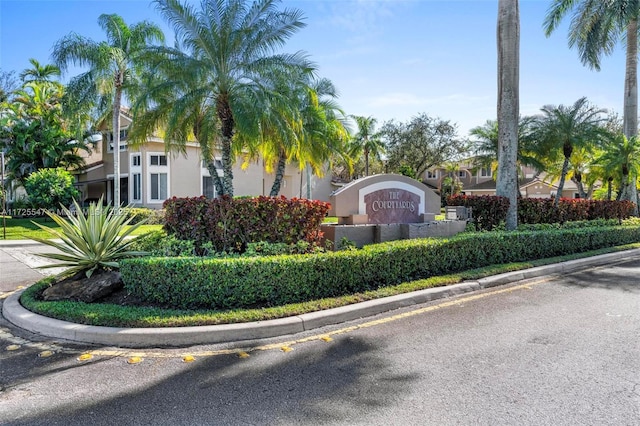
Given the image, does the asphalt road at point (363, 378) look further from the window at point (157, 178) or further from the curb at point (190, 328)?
the window at point (157, 178)

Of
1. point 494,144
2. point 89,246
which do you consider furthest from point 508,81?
point 89,246

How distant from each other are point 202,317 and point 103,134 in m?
29.7

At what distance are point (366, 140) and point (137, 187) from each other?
2610 cm

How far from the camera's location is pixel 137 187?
25.6 metres

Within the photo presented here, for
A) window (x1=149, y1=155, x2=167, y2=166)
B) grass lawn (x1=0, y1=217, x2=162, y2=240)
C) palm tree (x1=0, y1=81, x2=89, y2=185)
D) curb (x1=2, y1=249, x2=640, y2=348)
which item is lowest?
curb (x1=2, y1=249, x2=640, y2=348)

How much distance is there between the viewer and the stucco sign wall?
9.93 metres

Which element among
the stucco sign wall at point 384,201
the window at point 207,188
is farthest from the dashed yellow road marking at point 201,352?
the window at point 207,188

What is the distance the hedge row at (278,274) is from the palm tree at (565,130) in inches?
464

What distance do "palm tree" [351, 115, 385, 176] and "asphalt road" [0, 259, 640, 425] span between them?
39.5 metres

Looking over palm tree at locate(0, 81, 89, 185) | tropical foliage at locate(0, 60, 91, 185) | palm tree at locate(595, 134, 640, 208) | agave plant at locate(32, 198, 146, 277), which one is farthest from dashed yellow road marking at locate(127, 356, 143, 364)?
Result: palm tree at locate(0, 81, 89, 185)

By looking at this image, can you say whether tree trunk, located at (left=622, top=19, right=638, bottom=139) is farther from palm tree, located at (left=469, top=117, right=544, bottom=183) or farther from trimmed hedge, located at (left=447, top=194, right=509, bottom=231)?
trimmed hedge, located at (left=447, top=194, right=509, bottom=231)

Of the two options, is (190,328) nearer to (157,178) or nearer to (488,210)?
(488,210)

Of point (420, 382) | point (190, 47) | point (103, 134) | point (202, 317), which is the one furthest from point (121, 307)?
point (103, 134)

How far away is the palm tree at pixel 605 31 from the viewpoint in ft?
68.7
